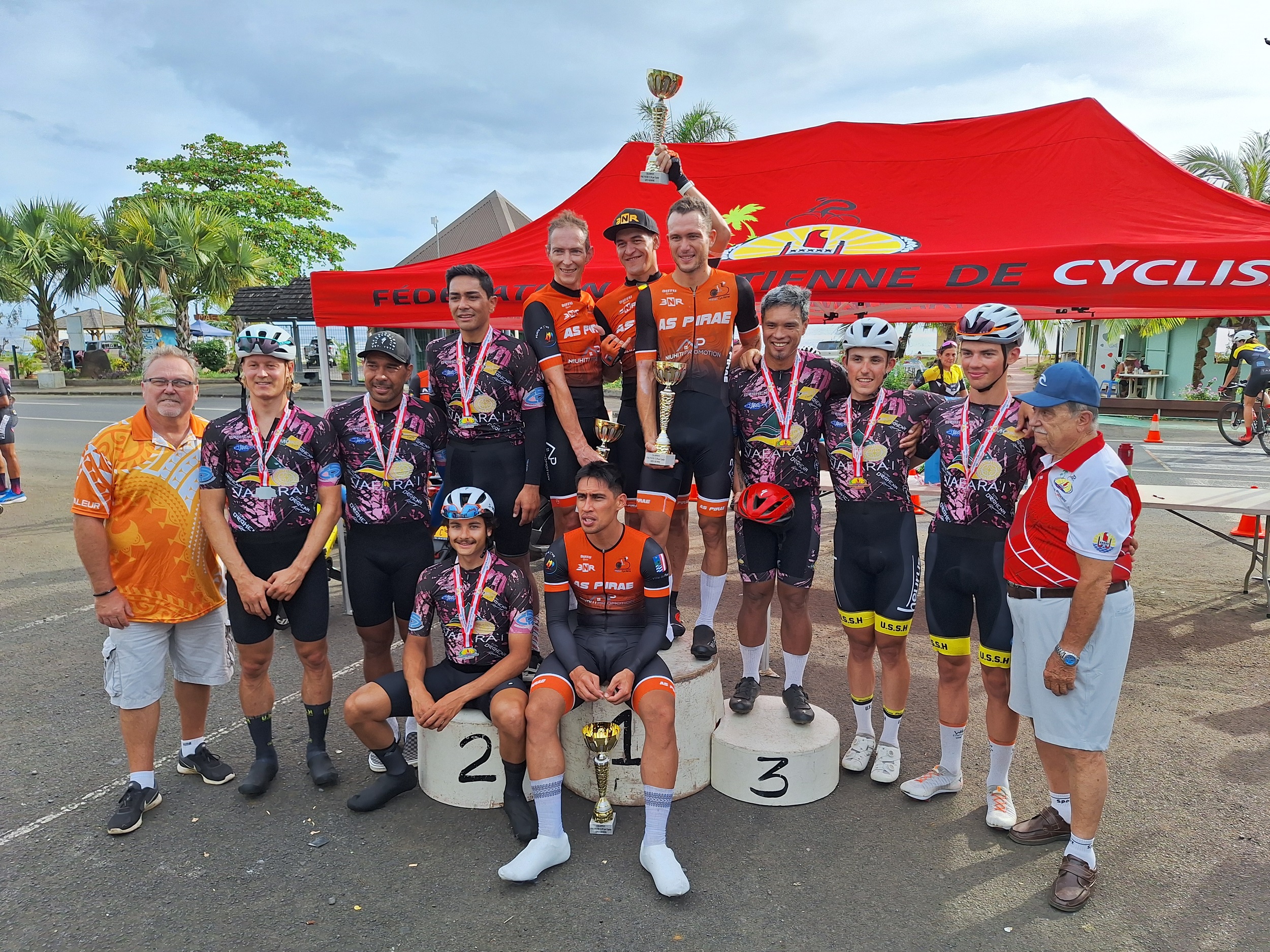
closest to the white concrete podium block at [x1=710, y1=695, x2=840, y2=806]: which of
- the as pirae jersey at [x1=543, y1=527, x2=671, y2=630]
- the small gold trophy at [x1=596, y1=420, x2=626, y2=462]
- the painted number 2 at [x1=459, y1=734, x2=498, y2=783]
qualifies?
the as pirae jersey at [x1=543, y1=527, x2=671, y2=630]

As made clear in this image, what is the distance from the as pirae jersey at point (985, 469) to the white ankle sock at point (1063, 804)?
1130mm

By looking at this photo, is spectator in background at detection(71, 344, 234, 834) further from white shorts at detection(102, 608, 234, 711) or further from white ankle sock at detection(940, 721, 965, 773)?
white ankle sock at detection(940, 721, 965, 773)

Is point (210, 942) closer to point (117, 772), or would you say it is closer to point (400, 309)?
point (117, 772)

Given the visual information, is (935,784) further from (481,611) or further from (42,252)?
(42,252)

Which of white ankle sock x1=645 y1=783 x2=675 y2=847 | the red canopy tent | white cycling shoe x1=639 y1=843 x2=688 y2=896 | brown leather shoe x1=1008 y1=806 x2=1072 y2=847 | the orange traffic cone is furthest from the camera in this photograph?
the orange traffic cone

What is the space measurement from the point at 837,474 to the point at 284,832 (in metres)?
3.10

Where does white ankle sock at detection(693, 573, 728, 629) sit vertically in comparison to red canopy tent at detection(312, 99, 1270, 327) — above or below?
below

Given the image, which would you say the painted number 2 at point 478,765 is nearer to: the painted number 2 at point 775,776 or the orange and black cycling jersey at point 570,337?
the painted number 2 at point 775,776

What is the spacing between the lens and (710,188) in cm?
719

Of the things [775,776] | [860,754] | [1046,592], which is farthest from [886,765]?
[1046,592]

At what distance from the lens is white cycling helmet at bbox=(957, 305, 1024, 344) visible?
133 inches

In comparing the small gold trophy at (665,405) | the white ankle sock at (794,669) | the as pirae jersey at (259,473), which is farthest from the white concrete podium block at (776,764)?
the as pirae jersey at (259,473)

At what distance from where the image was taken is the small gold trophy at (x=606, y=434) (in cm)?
383

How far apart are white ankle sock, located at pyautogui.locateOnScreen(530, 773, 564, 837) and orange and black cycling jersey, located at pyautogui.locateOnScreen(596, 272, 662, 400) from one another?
6.92 feet
